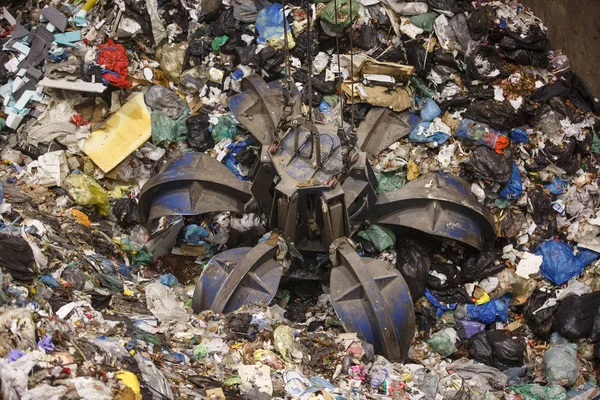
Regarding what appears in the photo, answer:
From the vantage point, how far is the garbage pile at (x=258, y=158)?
5.29 metres

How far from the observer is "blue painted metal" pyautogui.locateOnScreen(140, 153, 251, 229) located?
5.97 meters

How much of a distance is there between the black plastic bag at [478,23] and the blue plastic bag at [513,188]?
1.21 m

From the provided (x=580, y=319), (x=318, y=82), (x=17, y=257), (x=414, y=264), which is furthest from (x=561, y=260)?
(x=17, y=257)

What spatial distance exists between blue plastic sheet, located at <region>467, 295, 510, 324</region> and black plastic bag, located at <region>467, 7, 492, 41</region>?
2.21m

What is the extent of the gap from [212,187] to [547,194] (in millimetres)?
2621

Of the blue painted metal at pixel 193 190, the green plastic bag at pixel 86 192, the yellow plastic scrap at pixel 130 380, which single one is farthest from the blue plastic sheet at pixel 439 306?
the yellow plastic scrap at pixel 130 380

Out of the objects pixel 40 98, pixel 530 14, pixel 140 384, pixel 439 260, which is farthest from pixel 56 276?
pixel 530 14

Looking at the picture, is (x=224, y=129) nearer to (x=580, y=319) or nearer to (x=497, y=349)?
(x=497, y=349)

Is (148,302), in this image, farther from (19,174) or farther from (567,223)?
(567,223)

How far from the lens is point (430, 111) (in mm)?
6695

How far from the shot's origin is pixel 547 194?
21.2 ft

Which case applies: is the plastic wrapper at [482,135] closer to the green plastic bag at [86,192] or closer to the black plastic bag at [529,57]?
the black plastic bag at [529,57]

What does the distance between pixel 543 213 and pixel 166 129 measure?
3.09 m

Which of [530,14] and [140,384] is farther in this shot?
[530,14]
